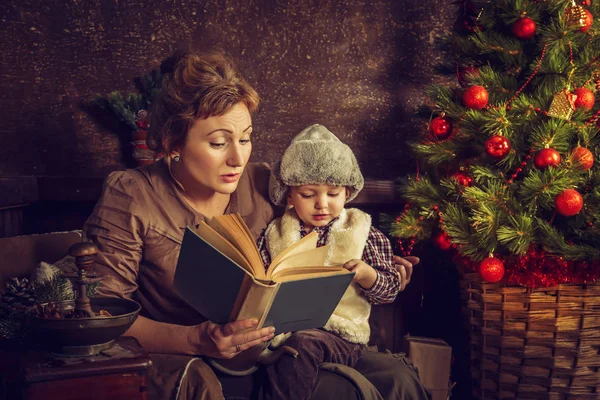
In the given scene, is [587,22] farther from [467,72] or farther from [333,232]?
[333,232]

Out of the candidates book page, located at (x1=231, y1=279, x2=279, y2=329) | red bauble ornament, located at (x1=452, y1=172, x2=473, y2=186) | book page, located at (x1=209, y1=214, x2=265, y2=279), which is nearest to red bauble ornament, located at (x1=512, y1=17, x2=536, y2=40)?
red bauble ornament, located at (x1=452, y1=172, x2=473, y2=186)

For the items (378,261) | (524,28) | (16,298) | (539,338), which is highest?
(524,28)

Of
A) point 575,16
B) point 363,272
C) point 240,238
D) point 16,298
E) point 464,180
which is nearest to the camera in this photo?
point 240,238

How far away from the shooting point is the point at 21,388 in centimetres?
154

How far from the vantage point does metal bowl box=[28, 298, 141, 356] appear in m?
1.55

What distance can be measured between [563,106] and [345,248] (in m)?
1.06

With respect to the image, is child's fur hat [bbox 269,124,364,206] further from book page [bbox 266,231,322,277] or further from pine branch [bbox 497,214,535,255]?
pine branch [bbox 497,214,535,255]

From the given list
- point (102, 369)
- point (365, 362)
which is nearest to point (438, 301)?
point (365, 362)

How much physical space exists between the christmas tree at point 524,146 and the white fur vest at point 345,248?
47 centimetres

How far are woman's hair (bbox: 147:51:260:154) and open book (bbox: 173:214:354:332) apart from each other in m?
0.49

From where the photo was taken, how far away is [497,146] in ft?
7.92

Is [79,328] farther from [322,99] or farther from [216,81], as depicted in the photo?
[322,99]

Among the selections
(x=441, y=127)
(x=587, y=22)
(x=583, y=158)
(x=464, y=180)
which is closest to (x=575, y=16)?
(x=587, y=22)

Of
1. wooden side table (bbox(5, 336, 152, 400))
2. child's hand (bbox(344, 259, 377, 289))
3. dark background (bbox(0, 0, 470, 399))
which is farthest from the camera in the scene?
dark background (bbox(0, 0, 470, 399))
